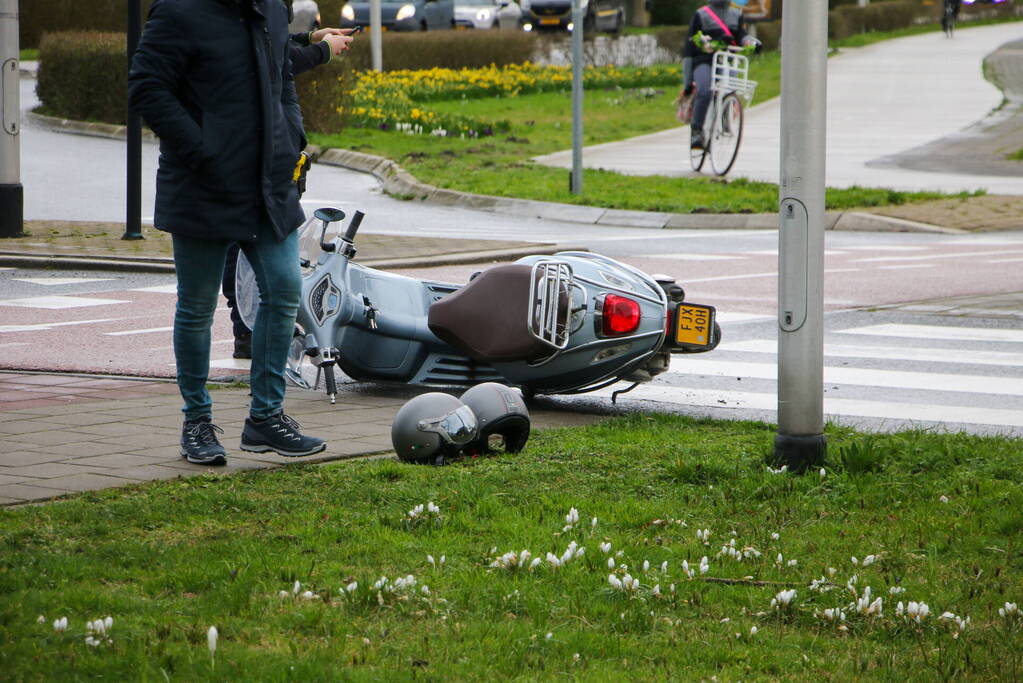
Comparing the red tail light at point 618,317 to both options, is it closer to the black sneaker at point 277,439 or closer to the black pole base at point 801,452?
the black pole base at point 801,452

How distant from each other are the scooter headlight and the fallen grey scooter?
3499cm

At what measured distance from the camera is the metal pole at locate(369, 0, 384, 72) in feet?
102

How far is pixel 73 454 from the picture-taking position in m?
6.12

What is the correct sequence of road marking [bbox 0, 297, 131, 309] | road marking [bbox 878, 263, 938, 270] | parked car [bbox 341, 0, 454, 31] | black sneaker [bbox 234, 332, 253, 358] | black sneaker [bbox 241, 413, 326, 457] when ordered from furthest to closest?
1. parked car [bbox 341, 0, 454, 31]
2. road marking [bbox 878, 263, 938, 270]
3. road marking [bbox 0, 297, 131, 309]
4. black sneaker [bbox 234, 332, 253, 358]
5. black sneaker [bbox 241, 413, 326, 457]

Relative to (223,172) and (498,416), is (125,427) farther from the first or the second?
(498,416)

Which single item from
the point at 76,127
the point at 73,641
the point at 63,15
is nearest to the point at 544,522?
the point at 73,641

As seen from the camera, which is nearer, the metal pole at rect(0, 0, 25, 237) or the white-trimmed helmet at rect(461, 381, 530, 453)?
the white-trimmed helmet at rect(461, 381, 530, 453)

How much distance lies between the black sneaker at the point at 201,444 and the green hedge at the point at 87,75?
68.2 feet

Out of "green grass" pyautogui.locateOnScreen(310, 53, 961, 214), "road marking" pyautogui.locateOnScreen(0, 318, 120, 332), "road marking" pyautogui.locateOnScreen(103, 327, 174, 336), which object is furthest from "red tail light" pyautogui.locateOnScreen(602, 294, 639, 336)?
"green grass" pyautogui.locateOnScreen(310, 53, 961, 214)

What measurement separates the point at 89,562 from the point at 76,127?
75.0 feet

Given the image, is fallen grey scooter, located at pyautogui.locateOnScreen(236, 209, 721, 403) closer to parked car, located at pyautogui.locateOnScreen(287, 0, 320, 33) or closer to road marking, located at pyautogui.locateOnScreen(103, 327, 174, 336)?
parked car, located at pyautogui.locateOnScreen(287, 0, 320, 33)

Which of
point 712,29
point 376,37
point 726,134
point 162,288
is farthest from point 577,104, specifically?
point 376,37

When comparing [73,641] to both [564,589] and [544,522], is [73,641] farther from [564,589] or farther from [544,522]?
[544,522]

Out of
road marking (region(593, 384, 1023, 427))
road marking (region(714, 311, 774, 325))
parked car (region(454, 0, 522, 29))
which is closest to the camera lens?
road marking (region(593, 384, 1023, 427))
